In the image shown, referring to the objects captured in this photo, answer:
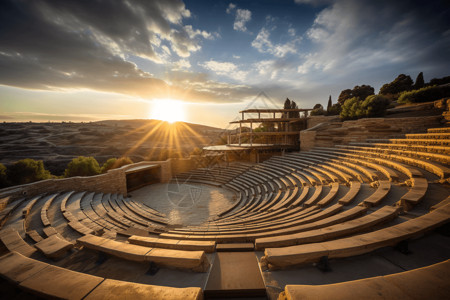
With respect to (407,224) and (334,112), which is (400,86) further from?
(407,224)

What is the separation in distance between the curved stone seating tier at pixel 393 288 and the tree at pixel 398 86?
49.5 metres

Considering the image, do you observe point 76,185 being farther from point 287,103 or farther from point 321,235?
point 287,103

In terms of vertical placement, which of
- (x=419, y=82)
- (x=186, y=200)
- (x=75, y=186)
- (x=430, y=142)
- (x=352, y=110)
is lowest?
(x=186, y=200)

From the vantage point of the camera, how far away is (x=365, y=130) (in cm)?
1630

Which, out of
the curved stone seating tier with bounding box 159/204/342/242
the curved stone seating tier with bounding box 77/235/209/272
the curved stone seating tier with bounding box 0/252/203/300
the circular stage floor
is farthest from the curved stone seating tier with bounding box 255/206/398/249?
the circular stage floor

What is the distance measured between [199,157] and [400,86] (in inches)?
1885

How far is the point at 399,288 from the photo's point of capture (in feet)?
5.64

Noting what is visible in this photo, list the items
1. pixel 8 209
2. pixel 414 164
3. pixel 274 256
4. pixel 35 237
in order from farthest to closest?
1. pixel 414 164
2. pixel 8 209
3. pixel 35 237
4. pixel 274 256

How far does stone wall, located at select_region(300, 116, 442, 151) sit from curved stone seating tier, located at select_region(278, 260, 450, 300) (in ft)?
56.3

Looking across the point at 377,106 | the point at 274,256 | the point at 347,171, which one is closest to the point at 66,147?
the point at 274,256

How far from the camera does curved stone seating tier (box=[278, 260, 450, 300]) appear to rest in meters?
1.65

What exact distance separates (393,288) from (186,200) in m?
15.8

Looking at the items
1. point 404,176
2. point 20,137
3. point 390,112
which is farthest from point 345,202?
point 20,137

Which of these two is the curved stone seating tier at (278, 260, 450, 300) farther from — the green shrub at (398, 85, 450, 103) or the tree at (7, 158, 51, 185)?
the green shrub at (398, 85, 450, 103)
